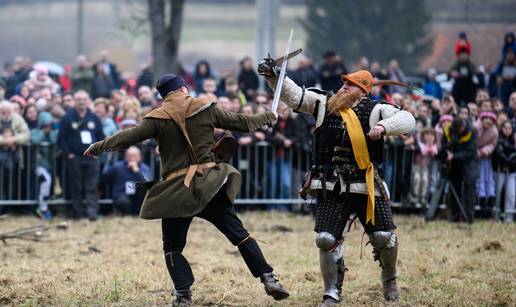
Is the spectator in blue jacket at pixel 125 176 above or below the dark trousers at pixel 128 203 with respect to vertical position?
above

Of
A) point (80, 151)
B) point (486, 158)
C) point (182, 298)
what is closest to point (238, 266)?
point (182, 298)

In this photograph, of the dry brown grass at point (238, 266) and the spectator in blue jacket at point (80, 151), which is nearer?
the dry brown grass at point (238, 266)

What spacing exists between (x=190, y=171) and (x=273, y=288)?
1.06 m

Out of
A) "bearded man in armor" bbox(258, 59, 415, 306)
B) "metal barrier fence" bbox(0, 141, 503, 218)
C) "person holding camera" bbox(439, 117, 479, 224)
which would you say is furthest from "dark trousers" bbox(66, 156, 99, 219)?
"bearded man in armor" bbox(258, 59, 415, 306)

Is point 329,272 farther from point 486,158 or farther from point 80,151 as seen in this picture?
point 80,151

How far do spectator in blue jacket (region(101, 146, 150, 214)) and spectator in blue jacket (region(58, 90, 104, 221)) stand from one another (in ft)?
0.79

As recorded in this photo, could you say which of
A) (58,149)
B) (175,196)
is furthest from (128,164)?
(175,196)

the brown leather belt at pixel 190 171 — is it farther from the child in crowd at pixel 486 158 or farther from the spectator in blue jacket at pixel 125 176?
the child in crowd at pixel 486 158

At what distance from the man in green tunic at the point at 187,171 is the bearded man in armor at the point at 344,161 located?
44 cm

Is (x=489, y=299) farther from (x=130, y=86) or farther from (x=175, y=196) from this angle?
(x=130, y=86)

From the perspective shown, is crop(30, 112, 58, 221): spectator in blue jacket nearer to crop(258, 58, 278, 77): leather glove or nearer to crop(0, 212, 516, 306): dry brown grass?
crop(0, 212, 516, 306): dry brown grass

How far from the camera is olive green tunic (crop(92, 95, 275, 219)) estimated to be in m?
7.79

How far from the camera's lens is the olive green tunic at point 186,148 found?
25.5 feet

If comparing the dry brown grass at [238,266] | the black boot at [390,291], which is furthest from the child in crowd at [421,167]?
the black boot at [390,291]
